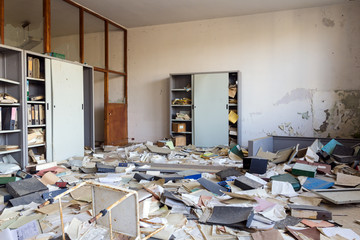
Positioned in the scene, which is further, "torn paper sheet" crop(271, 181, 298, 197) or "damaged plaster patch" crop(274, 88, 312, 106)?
"damaged plaster patch" crop(274, 88, 312, 106)

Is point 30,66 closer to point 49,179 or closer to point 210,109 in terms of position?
point 49,179

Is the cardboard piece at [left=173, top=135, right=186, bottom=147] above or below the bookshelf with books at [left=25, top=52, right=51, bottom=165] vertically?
below

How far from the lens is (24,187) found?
2893mm

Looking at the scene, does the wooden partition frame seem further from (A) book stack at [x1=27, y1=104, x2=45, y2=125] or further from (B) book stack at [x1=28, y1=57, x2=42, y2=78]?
(A) book stack at [x1=27, y1=104, x2=45, y2=125]

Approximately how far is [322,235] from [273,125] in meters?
4.36

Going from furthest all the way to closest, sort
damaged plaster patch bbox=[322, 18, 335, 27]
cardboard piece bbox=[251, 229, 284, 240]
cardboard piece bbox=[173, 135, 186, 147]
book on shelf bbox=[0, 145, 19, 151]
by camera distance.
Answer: cardboard piece bbox=[173, 135, 186, 147], damaged plaster patch bbox=[322, 18, 335, 27], book on shelf bbox=[0, 145, 19, 151], cardboard piece bbox=[251, 229, 284, 240]

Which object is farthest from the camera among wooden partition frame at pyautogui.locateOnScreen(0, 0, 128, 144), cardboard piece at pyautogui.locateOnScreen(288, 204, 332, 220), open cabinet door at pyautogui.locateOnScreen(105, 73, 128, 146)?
open cabinet door at pyautogui.locateOnScreen(105, 73, 128, 146)

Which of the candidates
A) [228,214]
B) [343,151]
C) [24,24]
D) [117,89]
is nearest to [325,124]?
[343,151]

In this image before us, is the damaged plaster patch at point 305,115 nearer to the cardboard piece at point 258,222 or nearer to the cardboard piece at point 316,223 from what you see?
the cardboard piece at point 316,223

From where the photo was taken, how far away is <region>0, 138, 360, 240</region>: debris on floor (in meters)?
1.76

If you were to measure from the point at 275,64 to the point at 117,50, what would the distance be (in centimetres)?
434

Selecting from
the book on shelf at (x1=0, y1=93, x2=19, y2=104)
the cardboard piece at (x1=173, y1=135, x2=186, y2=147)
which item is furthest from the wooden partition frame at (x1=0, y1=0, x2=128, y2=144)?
the cardboard piece at (x1=173, y1=135, x2=186, y2=147)

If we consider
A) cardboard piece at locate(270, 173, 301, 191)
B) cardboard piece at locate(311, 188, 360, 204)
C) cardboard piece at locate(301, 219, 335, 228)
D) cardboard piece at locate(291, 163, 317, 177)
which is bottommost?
cardboard piece at locate(301, 219, 335, 228)

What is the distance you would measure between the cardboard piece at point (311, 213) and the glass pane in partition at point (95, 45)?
6.00m
